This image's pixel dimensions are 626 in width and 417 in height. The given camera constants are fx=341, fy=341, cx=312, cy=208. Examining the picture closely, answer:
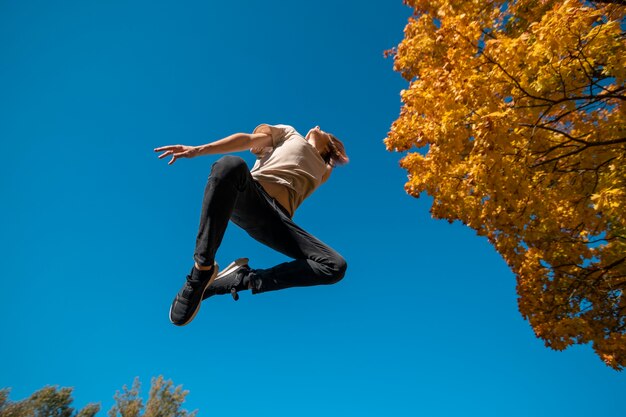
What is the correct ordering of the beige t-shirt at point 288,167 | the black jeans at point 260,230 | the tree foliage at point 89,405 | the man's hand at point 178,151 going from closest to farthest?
1. the black jeans at point 260,230
2. the man's hand at point 178,151
3. the beige t-shirt at point 288,167
4. the tree foliage at point 89,405

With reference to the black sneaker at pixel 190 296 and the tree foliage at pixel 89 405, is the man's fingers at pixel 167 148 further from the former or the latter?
the tree foliage at pixel 89 405

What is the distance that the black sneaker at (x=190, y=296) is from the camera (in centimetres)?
221

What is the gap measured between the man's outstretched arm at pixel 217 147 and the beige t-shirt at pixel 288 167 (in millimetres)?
180

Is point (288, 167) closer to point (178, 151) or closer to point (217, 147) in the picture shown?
point (217, 147)

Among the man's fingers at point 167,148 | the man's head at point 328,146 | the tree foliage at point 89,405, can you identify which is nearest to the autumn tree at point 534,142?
the man's head at point 328,146

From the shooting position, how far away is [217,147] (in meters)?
2.28

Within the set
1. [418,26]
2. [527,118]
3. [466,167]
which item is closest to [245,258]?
[466,167]

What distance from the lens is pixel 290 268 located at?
2.43 m

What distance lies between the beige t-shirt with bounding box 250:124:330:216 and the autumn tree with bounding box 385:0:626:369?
1983 mm

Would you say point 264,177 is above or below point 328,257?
above

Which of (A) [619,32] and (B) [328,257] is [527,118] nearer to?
(A) [619,32]

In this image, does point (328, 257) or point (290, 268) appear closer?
point (328, 257)

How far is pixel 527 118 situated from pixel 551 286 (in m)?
2.86

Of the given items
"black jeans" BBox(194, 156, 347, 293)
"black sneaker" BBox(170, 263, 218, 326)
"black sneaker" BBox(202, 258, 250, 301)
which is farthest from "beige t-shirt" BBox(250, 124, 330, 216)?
"black sneaker" BBox(170, 263, 218, 326)
